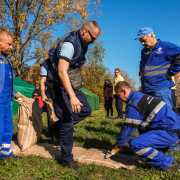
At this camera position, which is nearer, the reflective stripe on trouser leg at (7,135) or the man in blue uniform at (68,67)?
the man in blue uniform at (68,67)

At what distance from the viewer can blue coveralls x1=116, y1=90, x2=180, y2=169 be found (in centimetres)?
244

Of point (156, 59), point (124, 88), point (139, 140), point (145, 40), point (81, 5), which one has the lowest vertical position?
point (139, 140)

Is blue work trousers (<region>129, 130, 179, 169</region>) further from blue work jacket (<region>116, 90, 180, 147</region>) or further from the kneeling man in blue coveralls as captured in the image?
blue work jacket (<region>116, 90, 180, 147</region>)

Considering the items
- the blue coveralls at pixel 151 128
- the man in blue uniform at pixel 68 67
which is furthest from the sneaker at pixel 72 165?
the blue coveralls at pixel 151 128

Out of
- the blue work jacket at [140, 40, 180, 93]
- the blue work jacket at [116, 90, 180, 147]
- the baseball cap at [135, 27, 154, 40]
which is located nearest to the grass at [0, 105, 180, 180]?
the blue work jacket at [116, 90, 180, 147]

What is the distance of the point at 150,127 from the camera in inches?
103

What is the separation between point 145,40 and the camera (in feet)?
10.8

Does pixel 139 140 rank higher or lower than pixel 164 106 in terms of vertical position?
lower

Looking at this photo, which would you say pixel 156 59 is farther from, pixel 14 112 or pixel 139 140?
pixel 14 112

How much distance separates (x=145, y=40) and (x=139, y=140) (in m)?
1.69

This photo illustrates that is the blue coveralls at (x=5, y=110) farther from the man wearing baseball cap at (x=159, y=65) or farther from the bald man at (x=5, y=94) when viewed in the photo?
the man wearing baseball cap at (x=159, y=65)

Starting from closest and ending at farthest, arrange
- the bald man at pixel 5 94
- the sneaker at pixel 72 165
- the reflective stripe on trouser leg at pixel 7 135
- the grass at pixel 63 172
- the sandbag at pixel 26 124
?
the grass at pixel 63 172
the sneaker at pixel 72 165
the bald man at pixel 5 94
the reflective stripe on trouser leg at pixel 7 135
the sandbag at pixel 26 124

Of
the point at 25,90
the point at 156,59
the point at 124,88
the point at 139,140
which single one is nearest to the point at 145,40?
the point at 156,59

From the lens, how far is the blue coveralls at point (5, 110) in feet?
9.53
